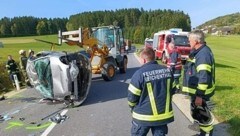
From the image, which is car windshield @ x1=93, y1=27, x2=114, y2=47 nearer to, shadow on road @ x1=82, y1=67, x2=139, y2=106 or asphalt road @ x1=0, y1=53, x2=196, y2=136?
shadow on road @ x1=82, y1=67, x2=139, y2=106

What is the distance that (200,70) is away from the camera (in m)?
5.59

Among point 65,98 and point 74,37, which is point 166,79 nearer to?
point 65,98

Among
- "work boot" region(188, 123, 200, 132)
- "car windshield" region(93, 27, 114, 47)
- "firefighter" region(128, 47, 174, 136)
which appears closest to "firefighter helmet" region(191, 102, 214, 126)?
"work boot" region(188, 123, 200, 132)

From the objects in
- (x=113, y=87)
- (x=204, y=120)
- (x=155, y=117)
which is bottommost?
(x=113, y=87)

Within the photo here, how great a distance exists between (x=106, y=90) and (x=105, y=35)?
5969mm

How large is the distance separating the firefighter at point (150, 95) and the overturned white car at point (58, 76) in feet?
19.2

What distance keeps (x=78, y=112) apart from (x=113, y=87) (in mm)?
4819

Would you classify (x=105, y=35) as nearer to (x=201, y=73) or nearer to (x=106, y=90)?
(x=106, y=90)

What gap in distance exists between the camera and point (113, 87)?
1450 cm

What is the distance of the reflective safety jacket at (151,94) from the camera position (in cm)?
460

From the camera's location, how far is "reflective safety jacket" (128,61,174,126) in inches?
181

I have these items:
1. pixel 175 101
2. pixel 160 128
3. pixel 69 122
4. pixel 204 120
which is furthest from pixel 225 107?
pixel 160 128

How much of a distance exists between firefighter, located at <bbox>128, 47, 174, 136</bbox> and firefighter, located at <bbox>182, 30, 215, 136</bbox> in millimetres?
970

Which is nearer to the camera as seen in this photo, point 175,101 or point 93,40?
point 175,101
